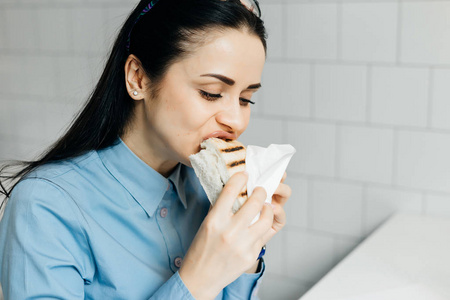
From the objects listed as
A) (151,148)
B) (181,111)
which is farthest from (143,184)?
(181,111)

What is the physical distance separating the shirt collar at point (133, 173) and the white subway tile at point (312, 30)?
0.78 meters

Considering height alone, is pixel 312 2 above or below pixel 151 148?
above

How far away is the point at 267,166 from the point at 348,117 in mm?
686

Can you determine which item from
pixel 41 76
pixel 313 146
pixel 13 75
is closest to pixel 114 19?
pixel 41 76

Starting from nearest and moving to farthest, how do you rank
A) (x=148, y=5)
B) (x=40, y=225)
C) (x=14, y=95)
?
(x=40, y=225)
(x=148, y=5)
(x=14, y=95)

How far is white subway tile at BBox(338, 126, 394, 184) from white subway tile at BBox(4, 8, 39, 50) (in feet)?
4.67

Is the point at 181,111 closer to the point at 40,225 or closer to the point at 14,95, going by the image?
the point at 40,225

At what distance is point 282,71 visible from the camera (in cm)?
177

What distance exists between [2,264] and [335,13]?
118 cm

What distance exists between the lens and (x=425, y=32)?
1.53 meters

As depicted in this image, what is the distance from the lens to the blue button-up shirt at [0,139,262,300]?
0.95m

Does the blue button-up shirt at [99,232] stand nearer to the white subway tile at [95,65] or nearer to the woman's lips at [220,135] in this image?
the woman's lips at [220,135]

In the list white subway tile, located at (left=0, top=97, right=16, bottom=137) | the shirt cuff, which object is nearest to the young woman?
the shirt cuff

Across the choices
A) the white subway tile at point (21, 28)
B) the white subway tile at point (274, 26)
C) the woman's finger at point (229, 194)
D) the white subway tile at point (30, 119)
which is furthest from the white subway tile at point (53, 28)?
the woman's finger at point (229, 194)
